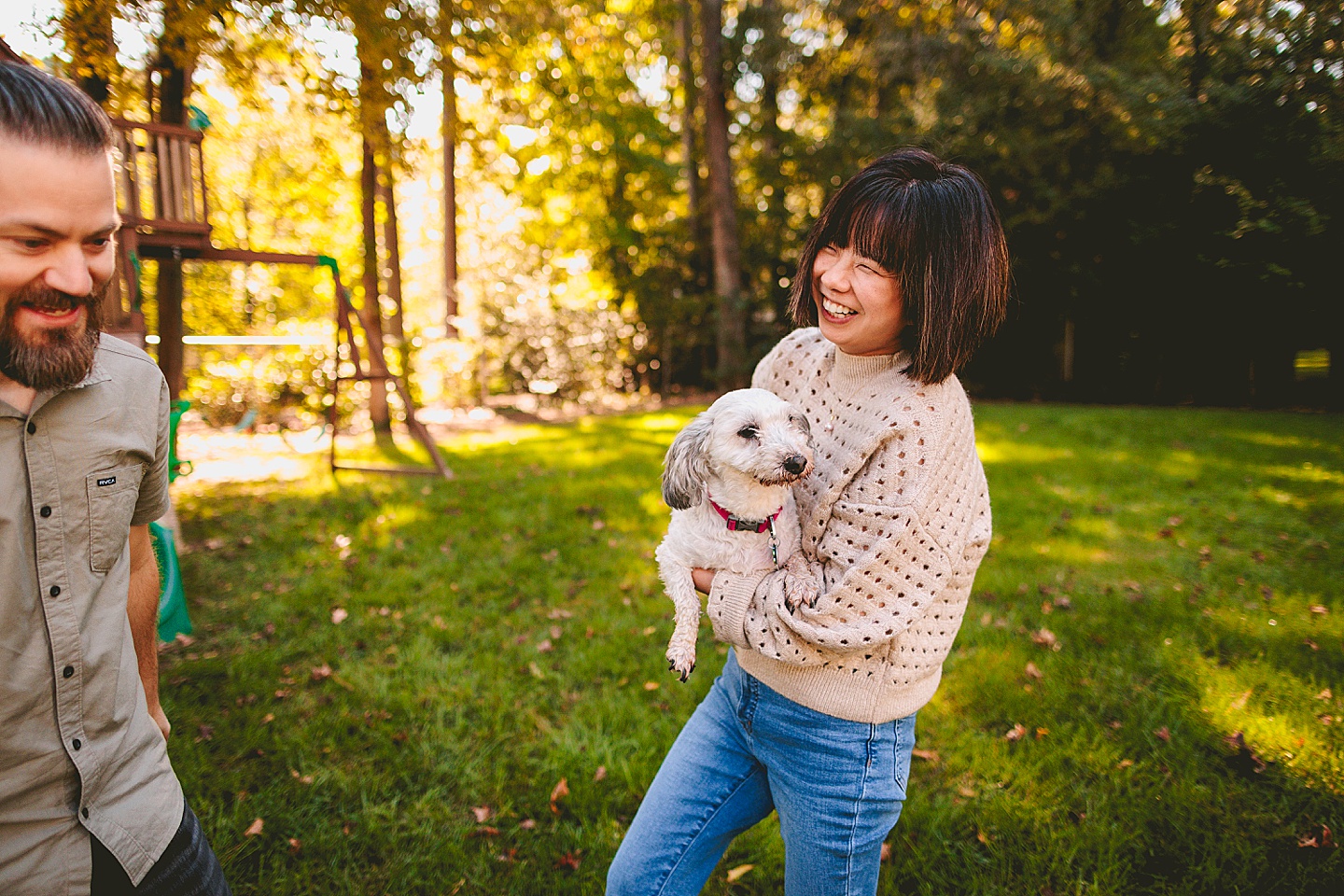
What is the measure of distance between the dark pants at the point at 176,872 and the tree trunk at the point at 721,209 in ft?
41.3

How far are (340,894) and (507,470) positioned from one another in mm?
5912

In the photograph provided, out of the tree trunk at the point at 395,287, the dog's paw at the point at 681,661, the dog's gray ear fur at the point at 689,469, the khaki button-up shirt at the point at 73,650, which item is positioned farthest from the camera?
the tree trunk at the point at 395,287

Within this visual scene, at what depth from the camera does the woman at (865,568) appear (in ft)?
4.92

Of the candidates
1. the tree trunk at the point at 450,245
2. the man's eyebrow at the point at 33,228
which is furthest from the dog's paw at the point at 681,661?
the tree trunk at the point at 450,245

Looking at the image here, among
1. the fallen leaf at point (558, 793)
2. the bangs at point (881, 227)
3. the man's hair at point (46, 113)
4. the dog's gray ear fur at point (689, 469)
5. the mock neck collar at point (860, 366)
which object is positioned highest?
the man's hair at point (46, 113)

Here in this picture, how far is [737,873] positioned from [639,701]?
1.16 m

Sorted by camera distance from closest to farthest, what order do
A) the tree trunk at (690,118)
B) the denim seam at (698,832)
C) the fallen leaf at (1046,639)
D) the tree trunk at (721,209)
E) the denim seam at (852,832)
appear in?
the denim seam at (852,832), the denim seam at (698,832), the fallen leaf at (1046,639), the tree trunk at (721,209), the tree trunk at (690,118)

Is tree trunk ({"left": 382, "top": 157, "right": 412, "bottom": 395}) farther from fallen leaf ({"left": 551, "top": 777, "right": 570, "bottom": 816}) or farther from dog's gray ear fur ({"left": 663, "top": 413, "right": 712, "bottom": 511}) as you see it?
dog's gray ear fur ({"left": 663, "top": 413, "right": 712, "bottom": 511})

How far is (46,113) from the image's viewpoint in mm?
1117

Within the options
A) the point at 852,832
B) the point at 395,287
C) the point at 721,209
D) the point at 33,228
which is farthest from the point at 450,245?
the point at 852,832

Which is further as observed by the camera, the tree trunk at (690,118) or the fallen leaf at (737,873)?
the tree trunk at (690,118)

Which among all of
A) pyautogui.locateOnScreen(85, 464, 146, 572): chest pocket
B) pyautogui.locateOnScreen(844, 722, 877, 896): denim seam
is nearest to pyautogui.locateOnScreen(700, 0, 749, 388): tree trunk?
pyautogui.locateOnScreen(844, 722, 877, 896): denim seam

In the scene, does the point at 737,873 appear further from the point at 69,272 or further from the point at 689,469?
the point at 69,272

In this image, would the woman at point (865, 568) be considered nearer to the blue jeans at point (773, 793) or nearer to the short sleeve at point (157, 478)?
the blue jeans at point (773, 793)
